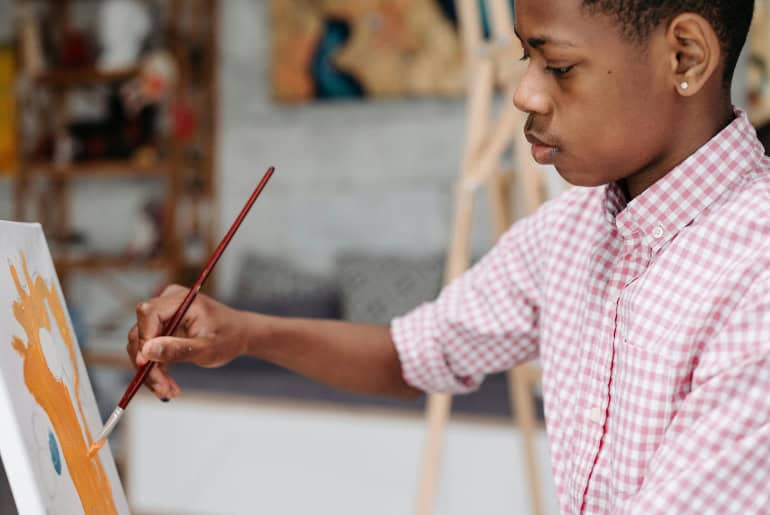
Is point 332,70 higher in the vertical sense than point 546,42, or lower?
lower

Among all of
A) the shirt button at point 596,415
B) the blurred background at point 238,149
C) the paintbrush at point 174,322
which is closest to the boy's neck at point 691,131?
the shirt button at point 596,415

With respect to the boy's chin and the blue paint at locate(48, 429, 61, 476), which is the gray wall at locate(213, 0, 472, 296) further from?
the blue paint at locate(48, 429, 61, 476)

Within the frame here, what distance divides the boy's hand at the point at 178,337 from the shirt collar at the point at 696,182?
44 cm

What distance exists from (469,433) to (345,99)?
5.36ft

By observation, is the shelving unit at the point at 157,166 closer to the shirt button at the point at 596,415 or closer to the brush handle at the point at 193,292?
the brush handle at the point at 193,292

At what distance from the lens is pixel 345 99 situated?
145 inches

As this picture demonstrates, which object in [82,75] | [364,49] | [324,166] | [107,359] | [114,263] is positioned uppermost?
[364,49]

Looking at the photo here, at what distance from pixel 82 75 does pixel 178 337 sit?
311 cm

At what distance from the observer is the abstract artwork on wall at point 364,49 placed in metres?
3.48

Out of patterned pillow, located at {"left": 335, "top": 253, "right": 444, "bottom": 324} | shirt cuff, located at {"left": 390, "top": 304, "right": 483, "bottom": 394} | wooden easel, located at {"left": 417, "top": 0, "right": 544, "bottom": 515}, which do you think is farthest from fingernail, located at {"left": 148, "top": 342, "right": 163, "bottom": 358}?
patterned pillow, located at {"left": 335, "top": 253, "right": 444, "bottom": 324}

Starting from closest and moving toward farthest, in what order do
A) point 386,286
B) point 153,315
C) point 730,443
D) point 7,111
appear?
point 730,443, point 153,315, point 386,286, point 7,111

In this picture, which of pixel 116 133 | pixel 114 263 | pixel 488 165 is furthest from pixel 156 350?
pixel 116 133

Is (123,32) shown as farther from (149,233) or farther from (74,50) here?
(149,233)

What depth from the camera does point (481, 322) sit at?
112 cm
